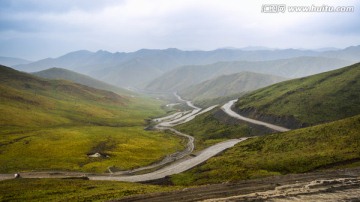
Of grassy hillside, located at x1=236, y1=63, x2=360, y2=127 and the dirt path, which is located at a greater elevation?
grassy hillside, located at x1=236, y1=63, x2=360, y2=127

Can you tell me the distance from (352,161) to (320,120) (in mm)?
75456

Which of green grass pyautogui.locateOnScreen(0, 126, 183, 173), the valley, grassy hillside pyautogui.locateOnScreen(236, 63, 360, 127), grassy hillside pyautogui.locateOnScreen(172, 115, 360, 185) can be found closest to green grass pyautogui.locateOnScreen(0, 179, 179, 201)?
the valley

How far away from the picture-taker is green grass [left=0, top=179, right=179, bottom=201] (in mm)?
64875

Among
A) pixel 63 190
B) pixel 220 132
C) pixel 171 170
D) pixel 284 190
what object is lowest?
pixel 220 132

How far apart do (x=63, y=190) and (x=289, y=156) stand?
5784 cm

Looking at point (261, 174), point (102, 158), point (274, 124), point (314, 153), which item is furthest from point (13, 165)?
point (274, 124)

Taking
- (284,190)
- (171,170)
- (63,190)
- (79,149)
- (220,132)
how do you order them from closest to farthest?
(284,190), (63,190), (171,170), (79,149), (220,132)

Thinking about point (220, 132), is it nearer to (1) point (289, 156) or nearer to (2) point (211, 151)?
(2) point (211, 151)

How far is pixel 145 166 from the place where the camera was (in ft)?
374

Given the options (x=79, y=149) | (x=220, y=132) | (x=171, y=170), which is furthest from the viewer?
(x=220, y=132)

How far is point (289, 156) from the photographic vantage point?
8800cm

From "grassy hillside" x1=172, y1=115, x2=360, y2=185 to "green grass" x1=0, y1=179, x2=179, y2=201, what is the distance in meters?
18.0

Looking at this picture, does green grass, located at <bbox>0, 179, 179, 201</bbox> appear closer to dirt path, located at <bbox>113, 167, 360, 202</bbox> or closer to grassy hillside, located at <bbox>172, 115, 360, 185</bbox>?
dirt path, located at <bbox>113, 167, 360, 202</bbox>

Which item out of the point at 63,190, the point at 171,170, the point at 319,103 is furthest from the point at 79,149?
the point at 319,103
